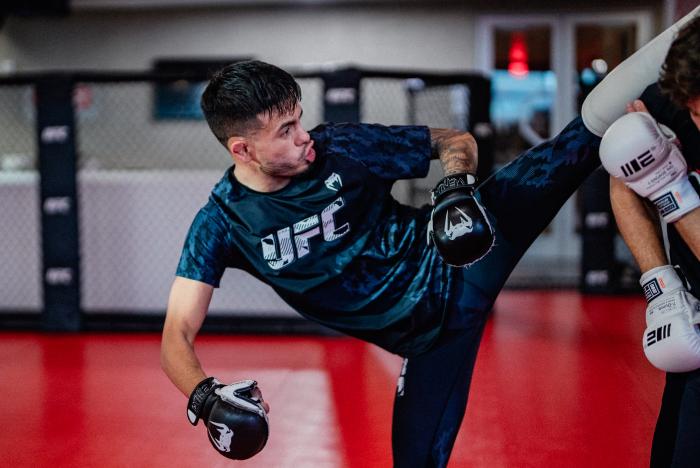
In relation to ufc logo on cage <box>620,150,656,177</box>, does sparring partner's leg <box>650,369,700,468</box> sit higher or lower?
lower

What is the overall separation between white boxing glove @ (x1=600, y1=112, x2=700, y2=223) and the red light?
248 inches

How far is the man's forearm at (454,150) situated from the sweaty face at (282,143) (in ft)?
1.05

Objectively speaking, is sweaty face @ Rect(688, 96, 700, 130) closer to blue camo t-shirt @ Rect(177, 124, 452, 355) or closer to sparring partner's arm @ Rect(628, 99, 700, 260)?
sparring partner's arm @ Rect(628, 99, 700, 260)

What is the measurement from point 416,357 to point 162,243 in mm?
2864

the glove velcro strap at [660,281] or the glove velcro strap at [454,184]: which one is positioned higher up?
the glove velcro strap at [454,184]

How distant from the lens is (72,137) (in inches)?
170

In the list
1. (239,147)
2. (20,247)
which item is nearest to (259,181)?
(239,147)

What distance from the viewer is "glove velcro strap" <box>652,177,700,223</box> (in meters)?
1.48

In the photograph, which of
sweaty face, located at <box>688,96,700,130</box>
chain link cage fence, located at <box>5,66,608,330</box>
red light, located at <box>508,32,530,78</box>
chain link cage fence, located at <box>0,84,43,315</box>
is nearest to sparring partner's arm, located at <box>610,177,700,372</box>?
sweaty face, located at <box>688,96,700,130</box>

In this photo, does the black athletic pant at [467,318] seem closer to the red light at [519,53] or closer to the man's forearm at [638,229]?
the man's forearm at [638,229]

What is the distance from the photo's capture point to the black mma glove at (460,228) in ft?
5.01

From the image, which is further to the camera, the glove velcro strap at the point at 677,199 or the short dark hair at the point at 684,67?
the glove velcro strap at the point at 677,199

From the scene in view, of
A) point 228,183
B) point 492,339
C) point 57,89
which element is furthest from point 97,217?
point 228,183

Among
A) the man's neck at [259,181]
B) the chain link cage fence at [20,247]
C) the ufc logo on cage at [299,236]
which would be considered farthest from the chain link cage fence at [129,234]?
the ufc logo on cage at [299,236]
